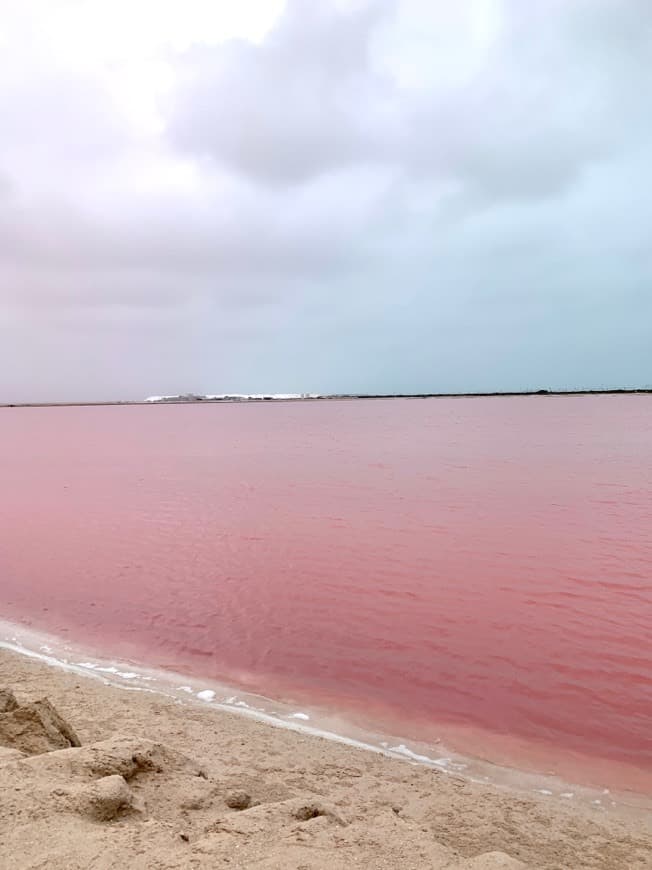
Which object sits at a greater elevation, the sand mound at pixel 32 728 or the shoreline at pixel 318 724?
the sand mound at pixel 32 728

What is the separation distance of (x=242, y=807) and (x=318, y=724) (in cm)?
244

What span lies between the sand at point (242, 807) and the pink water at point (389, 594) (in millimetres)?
1247

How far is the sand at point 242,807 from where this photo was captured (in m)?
3.27

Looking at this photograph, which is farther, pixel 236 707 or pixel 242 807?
pixel 236 707

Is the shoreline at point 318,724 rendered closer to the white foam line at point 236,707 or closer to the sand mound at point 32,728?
the white foam line at point 236,707

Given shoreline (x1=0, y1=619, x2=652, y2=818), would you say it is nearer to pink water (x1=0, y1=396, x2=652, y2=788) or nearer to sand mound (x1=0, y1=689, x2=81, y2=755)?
pink water (x1=0, y1=396, x2=652, y2=788)

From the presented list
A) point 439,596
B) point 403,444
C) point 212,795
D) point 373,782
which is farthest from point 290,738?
point 403,444

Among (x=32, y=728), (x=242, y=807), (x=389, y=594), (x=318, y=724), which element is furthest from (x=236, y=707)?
(x=389, y=594)

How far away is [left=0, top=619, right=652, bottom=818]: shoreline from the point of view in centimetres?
544

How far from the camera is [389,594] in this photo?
36.2 feet

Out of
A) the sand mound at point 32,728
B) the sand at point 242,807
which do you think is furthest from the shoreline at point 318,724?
the sand mound at point 32,728

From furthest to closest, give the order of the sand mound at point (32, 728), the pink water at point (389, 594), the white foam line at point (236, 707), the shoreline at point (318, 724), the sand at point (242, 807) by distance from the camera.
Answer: the pink water at point (389, 594), the white foam line at point (236, 707), the shoreline at point (318, 724), the sand mound at point (32, 728), the sand at point (242, 807)

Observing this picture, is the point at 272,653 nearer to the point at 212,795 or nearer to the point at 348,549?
the point at 212,795

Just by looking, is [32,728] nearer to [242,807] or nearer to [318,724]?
[242,807]
